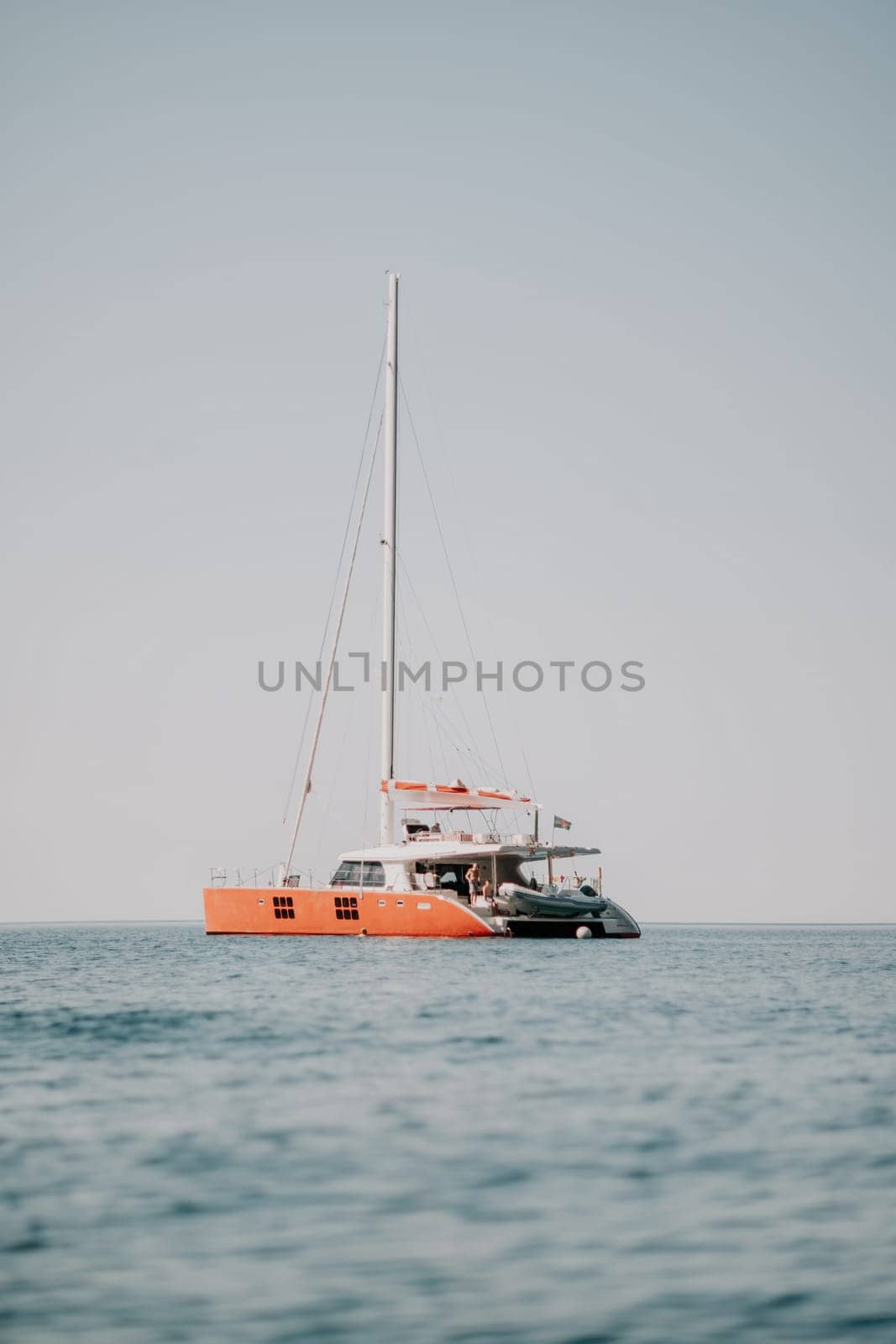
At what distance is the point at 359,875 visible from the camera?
173ft

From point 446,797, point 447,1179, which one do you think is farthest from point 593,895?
point 447,1179

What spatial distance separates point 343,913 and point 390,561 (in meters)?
14.9

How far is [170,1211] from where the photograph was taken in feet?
34.6

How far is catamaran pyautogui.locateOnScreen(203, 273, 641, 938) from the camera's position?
5006 centimetres

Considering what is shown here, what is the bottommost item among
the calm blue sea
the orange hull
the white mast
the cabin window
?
the calm blue sea

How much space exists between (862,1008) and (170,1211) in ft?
70.6

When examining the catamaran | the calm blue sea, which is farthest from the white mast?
the calm blue sea

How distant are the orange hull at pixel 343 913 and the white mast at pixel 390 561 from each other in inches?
165

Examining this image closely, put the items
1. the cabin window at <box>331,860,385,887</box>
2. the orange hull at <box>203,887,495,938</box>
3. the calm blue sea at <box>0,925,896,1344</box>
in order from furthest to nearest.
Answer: the cabin window at <box>331,860,385,887</box>, the orange hull at <box>203,887,495,938</box>, the calm blue sea at <box>0,925,896,1344</box>

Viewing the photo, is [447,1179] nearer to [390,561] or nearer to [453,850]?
[453,850]

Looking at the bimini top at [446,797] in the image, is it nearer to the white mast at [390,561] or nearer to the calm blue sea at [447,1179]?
the white mast at [390,561]

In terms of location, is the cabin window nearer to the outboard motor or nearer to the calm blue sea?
the outboard motor

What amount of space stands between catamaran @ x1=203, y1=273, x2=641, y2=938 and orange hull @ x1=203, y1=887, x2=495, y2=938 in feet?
0.14

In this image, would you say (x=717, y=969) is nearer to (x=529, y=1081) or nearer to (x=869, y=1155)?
(x=529, y=1081)
